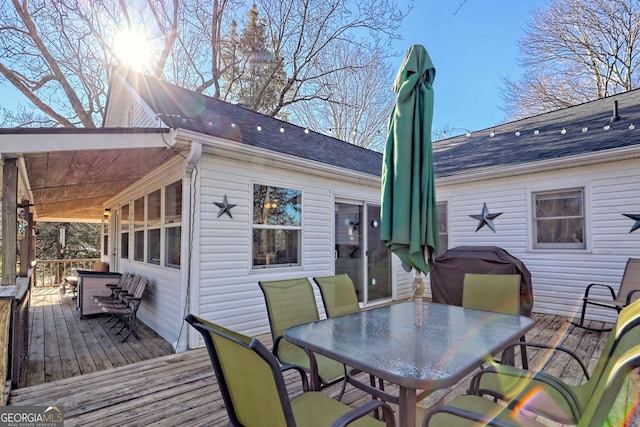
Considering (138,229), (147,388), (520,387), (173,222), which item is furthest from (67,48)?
(520,387)

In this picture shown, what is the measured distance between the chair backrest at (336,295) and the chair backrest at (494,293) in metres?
1.17

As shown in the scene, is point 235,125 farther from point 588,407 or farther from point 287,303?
point 588,407

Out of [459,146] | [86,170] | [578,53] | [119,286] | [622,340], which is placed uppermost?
[578,53]

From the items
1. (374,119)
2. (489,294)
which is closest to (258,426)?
(489,294)

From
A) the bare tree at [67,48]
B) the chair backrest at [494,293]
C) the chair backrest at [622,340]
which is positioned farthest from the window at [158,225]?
the bare tree at [67,48]

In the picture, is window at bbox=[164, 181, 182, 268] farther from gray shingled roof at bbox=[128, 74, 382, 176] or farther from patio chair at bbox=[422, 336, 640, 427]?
patio chair at bbox=[422, 336, 640, 427]

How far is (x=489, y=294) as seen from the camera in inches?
124

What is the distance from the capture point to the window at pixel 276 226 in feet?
15.7

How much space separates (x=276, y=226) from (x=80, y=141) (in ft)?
8.55

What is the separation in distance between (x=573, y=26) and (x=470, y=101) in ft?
13.6

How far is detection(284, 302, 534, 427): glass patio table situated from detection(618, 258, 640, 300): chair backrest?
3508 millimetres

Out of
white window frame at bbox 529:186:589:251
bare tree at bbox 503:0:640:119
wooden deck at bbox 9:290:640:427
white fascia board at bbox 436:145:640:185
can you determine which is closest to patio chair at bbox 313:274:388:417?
wooden deck at bbox 9:290:640:427

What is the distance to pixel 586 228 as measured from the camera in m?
5.55

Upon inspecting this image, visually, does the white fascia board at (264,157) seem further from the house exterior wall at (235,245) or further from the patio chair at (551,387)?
the patio chair at (551,387)
